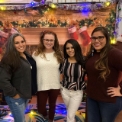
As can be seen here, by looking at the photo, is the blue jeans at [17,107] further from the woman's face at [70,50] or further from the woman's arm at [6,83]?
the woman's face at [70,50]

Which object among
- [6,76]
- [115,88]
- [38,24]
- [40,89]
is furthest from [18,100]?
[38,24]

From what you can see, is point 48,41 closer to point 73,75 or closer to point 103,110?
point 73,75

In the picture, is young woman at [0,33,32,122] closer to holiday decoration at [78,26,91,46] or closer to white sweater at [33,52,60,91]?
white sweater at [33,52,60,91]

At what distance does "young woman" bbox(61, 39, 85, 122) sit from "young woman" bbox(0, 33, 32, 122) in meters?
0.53

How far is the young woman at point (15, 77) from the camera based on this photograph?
177 cm

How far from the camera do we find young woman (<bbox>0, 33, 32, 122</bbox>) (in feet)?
5.82

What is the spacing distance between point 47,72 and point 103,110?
0.90 metres

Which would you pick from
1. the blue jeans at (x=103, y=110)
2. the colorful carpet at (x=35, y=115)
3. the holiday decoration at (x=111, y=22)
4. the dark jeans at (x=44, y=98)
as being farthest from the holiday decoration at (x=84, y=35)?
the blue jeans at (x=103, y=110)

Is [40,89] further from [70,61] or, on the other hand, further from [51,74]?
[70,61]

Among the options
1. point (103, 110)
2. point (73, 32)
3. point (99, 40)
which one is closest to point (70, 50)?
point (99, 40)

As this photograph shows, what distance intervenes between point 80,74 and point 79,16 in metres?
1.59

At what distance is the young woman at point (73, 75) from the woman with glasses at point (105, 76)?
493mm

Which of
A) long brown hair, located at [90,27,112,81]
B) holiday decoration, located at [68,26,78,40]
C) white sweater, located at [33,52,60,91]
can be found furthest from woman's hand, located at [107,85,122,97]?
holiday decoration, located at [68,26,78,40]

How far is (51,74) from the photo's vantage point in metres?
2.30
